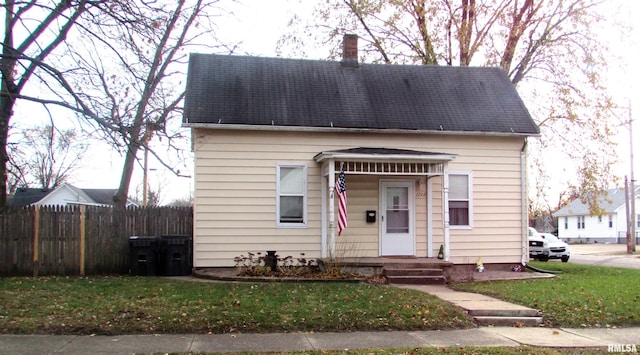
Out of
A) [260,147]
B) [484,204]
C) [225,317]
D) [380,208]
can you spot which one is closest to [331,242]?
[380,208]

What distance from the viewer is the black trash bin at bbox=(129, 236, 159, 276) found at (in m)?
13.7

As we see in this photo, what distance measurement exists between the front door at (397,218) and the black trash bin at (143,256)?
598 cm

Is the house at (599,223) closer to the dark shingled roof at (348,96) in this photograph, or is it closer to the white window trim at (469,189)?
the dark shingled roof at (348,96)

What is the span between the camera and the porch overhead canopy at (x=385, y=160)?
13250 mm

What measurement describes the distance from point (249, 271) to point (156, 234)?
3.66 metres

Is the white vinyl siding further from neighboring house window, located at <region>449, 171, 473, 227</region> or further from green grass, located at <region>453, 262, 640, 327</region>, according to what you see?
green grass, located at <region>453, 262, 640, 327</region>

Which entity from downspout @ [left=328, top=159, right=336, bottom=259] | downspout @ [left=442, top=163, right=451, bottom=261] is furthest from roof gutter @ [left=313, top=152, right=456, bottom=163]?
downspout @ [left=442, top=163, right=451, bottom=261]

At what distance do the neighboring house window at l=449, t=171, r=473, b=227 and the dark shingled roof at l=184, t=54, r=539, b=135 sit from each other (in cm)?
→ 137

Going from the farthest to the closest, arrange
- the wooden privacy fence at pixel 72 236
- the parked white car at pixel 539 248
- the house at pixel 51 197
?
the house at pixel 51 197 → the parked white car at pixel 539 248 → the wooden privacy fence at pixel 72 236

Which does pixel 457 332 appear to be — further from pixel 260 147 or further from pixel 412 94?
pixel 412 94

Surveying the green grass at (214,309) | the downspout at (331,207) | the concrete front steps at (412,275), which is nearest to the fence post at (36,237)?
the green grass at (214,309)

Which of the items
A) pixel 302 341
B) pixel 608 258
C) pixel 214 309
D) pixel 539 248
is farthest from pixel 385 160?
pixel 608 258

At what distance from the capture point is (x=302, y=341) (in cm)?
728

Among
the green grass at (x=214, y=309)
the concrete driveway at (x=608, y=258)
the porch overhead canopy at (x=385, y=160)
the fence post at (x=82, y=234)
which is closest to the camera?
the green grass at (x=214, y=309)
